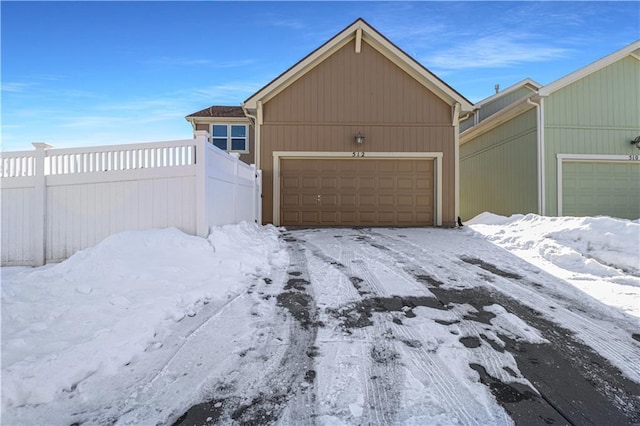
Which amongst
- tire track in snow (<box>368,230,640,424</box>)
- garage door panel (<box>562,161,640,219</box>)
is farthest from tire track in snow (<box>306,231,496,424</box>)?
garage door panel (<box>562,161,640,219</box>)

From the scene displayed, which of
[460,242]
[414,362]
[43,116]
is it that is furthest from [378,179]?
[43,116]

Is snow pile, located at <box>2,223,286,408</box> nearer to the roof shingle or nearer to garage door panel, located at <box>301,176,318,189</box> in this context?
garage door panel, located at <box>301,176,318,189</box>

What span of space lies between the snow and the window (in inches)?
476

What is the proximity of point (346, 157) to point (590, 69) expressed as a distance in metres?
8.09

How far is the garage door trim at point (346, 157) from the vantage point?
34.7 ft

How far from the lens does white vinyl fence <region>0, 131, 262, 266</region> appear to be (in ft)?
18.7

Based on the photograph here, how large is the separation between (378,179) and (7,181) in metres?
8.80

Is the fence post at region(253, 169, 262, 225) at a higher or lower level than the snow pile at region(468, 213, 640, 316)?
higher

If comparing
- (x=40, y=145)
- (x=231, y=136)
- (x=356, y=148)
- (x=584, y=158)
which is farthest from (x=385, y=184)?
(x=231, y=136)

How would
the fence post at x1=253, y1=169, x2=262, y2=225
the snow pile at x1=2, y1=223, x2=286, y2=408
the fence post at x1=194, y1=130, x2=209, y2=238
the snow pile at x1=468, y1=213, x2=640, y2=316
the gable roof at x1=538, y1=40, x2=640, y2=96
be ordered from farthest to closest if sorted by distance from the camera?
1. the gable roof at x1=538, y1=40, x2=640, y2=96
2. the fence post at x1=253, y1=169, x2=262, y2=225
3. the fence post at x1=194, y1=130, x2=209, y2=238
4. the snow pile at x1=468, y1=213, x2=640, y2=316
5. the snow pile at x1=2, y1=223, x2=286, y2=408

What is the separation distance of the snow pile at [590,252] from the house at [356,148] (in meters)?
3.60

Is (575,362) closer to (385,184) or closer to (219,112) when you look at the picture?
(385,184)

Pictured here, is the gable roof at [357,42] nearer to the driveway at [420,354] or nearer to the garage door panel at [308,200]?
the garage door panel at [308,200]

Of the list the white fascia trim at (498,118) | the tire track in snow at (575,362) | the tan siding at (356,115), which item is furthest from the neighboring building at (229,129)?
the tire track in snow at (575,362)
